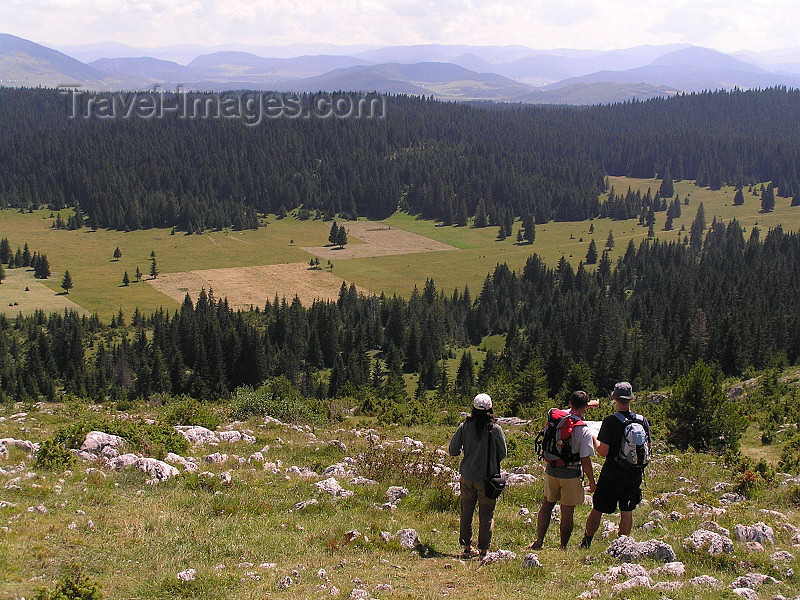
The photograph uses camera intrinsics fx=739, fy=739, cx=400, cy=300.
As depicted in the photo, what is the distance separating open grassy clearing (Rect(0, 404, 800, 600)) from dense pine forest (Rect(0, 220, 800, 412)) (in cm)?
5090

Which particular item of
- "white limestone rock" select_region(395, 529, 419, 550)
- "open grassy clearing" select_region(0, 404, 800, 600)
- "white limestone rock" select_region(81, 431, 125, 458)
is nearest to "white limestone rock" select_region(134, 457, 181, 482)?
"open grassy clearing" select_region(0, 404, 800, 600)

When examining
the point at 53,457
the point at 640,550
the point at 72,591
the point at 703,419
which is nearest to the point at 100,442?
the point at 53,457

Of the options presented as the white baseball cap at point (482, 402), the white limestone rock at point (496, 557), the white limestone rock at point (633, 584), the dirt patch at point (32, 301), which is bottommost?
the dirt patch at point (32, 301)

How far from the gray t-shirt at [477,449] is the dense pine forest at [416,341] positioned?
57.1 metres

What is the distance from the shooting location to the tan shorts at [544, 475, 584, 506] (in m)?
17.3

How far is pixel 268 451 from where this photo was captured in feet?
97.3

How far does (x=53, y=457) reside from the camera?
23766 millimetres

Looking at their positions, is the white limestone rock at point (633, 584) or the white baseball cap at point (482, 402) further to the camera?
the white baseball cap at point (482, 402)

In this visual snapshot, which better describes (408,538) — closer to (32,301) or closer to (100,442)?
(100,442)

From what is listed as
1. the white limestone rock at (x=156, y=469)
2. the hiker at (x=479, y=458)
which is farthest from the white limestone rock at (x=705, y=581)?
the white limestone rock at (x=156, y=469)

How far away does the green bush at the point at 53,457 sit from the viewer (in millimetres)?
23453

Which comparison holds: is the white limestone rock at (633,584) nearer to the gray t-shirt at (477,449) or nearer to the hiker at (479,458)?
the hiker at (479,458)

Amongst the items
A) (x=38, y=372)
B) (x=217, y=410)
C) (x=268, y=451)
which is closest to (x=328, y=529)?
(x=268, y=451)

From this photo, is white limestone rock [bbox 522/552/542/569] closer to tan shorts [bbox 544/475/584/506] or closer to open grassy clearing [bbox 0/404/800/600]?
open grassy clearing [bbox 0/404/800/600]
